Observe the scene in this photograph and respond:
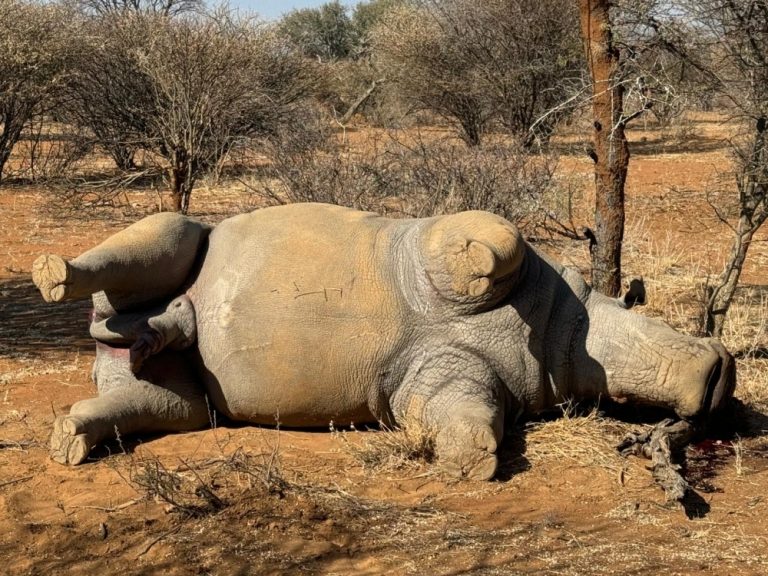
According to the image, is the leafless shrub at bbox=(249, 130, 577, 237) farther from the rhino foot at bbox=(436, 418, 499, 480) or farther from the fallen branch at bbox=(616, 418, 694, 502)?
the rhino foot at bbox=(436, 418, 499, 480)

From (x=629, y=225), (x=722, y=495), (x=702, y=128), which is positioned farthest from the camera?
(x=702, y=128)

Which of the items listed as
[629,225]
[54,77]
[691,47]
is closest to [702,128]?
[629,225]

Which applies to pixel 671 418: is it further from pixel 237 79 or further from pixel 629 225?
pixel 237 79

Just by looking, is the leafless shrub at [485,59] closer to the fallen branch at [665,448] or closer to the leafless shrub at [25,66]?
the leafless shrub at [25,66]

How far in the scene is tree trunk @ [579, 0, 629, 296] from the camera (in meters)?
6.18

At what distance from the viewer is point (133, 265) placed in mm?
4805

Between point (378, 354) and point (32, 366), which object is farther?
point (32, 366)

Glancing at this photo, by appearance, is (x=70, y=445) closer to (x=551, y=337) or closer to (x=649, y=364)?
(x=551, y=337)

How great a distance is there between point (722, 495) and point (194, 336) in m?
2.64

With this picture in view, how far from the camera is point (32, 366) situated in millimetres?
6199

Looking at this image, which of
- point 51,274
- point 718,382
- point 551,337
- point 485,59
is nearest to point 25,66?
point 485,59

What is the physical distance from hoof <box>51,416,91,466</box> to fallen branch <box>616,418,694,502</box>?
2.54 m

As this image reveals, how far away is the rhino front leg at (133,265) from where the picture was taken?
436 centimetres

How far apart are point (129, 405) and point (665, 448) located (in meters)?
Answer: 2.57
